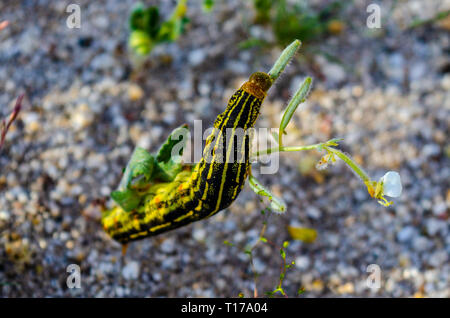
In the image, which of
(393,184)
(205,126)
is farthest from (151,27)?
(393,184)

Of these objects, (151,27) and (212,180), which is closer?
(212,180)

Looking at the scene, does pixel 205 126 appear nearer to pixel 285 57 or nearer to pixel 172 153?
pixel 172 153

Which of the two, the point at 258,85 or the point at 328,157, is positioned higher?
the point at 258,85

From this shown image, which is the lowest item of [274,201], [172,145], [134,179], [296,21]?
[274,201]

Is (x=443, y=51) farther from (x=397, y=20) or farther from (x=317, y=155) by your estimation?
(x=317, y=155)

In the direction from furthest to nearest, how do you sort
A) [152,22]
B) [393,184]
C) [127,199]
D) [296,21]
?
1. [296,21]
2. [152,22]
3. [127,199]
4. [393,184]

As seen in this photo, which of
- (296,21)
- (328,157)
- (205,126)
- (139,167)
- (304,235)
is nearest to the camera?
(328,157)

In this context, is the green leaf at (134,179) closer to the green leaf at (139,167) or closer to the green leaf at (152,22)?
the green leaf at (139,167)
